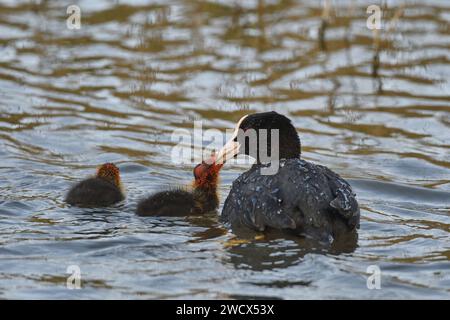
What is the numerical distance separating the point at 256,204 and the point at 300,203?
441 mm

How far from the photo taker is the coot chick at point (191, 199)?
30.6ft

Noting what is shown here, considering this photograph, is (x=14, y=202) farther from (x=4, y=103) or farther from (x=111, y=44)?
(x=111, y=44)

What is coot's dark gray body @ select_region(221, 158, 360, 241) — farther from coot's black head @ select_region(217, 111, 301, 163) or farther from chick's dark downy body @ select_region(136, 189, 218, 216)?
chick's dark downy body @ select_region(136, 189, 218, 216)

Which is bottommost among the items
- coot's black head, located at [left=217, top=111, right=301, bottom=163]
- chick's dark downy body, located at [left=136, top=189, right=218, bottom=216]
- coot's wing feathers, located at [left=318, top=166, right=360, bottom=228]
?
chick's dark downy body, located at [left=136, top=189, right=218, bottom=216]

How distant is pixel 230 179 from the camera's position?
1115 centimetres

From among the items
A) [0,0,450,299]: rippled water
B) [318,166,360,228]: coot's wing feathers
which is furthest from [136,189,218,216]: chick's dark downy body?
[318,166,360,228]: coot's wing feathers

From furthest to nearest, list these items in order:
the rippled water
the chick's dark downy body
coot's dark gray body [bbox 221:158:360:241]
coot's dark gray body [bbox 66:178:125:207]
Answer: coot's dark gray body [bbox 66:178:125:207], the chick's dark downy body, coot's dark gray body [bbox 221:158:360:241], the rippled water

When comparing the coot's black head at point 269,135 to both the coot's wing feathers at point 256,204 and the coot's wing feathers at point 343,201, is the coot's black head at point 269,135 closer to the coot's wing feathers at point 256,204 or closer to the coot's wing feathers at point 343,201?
the coot's wing feathers at point 256,204

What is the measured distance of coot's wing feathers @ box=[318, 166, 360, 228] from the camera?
8.34 m

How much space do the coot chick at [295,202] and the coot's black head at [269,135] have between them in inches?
10.5

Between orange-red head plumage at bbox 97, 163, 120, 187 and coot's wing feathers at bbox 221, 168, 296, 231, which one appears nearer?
coot's wing feathers at bbox 221, 168, 296, 231

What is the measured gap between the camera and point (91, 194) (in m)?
9.52

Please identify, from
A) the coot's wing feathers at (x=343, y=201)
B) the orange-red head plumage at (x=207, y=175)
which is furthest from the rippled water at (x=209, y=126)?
the orange-red head plumage at (x=207, y=175)
